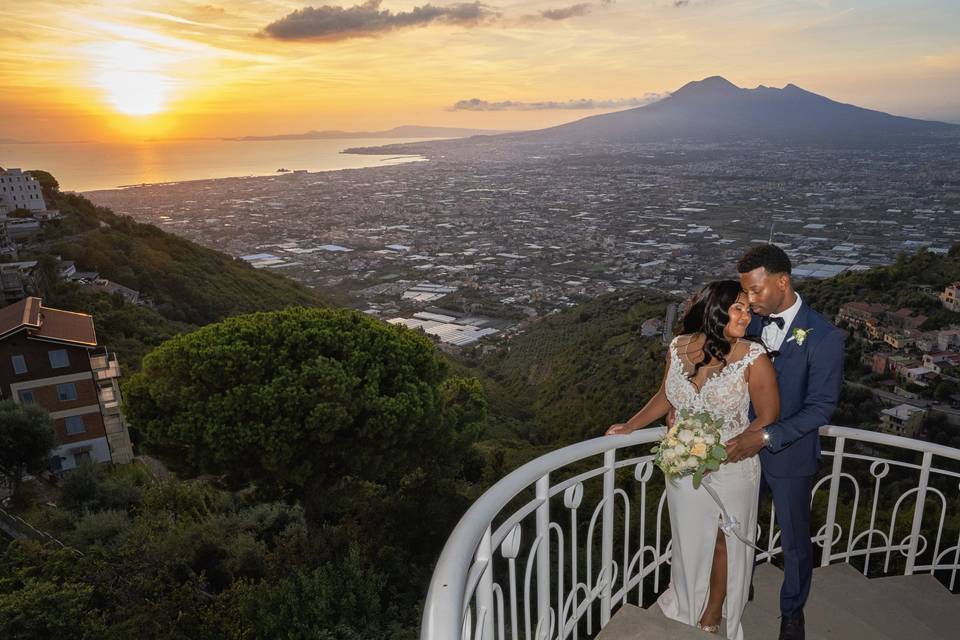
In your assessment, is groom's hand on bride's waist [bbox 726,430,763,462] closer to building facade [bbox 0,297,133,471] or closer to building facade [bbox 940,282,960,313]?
building facade [bbox 0,297,133,471]

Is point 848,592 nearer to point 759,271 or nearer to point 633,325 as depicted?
point 759,271

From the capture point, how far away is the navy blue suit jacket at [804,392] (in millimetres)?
1997

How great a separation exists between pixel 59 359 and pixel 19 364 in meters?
0.66

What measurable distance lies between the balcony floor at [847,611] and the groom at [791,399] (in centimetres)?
21

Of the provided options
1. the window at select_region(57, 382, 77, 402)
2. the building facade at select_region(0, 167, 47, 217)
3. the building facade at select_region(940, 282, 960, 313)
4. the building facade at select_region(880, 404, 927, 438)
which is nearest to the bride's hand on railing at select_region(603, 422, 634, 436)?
the window at select_region(57, 382, 77, 402)

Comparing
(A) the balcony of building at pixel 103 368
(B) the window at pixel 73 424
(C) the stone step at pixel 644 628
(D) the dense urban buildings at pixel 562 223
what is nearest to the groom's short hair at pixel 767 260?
(C) the stone step at pixel 644 628

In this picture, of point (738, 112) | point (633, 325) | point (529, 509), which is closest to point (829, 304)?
point (633, 325)

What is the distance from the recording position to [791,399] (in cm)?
210

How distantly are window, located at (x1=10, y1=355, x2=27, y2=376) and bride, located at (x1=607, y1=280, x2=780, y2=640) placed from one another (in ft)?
44.2

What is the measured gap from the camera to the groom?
79.0 inches

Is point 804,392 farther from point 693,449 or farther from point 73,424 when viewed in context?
point 73,424

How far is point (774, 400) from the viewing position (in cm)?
206

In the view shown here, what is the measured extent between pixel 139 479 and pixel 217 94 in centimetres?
4781

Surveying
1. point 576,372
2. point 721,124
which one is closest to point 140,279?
point 576,372
